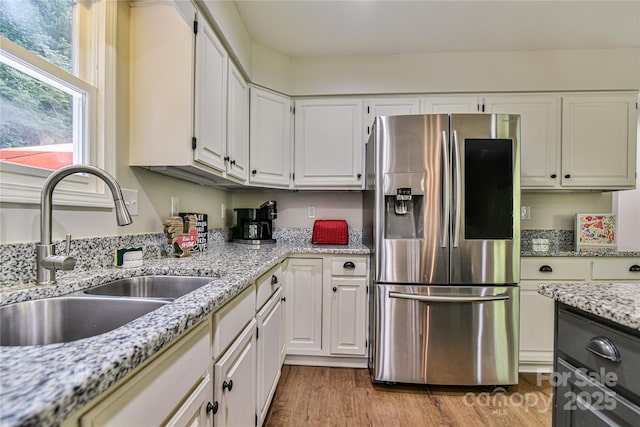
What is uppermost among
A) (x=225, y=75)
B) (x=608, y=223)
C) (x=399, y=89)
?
(x=399, y=89)

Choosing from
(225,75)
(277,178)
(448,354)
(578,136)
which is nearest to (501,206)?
(448,354)

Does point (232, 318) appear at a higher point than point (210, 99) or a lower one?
lower

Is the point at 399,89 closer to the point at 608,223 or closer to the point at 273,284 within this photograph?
the point at 273,284

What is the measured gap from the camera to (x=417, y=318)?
173 cm

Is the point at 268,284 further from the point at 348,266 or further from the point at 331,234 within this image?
the point at 331,234

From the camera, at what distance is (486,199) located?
171 cm

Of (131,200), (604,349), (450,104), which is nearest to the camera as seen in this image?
(604,349)

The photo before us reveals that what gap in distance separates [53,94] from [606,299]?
195 centimetres

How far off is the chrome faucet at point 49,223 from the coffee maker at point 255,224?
1335 mm

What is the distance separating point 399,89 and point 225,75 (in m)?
1.45

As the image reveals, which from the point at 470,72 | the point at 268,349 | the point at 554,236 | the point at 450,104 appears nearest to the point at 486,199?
the point at 450,104

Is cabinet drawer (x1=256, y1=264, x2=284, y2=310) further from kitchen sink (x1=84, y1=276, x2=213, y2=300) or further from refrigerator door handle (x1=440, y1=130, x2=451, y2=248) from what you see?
refrigerator door handle (x1=440, y1=130, x2=451, y2=248)

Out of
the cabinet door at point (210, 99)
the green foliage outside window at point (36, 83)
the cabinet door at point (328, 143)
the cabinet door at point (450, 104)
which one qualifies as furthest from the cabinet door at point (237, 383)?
the cabinet door at point (450, 104)

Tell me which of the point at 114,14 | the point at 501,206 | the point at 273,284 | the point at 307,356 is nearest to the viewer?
the point at 114,14
